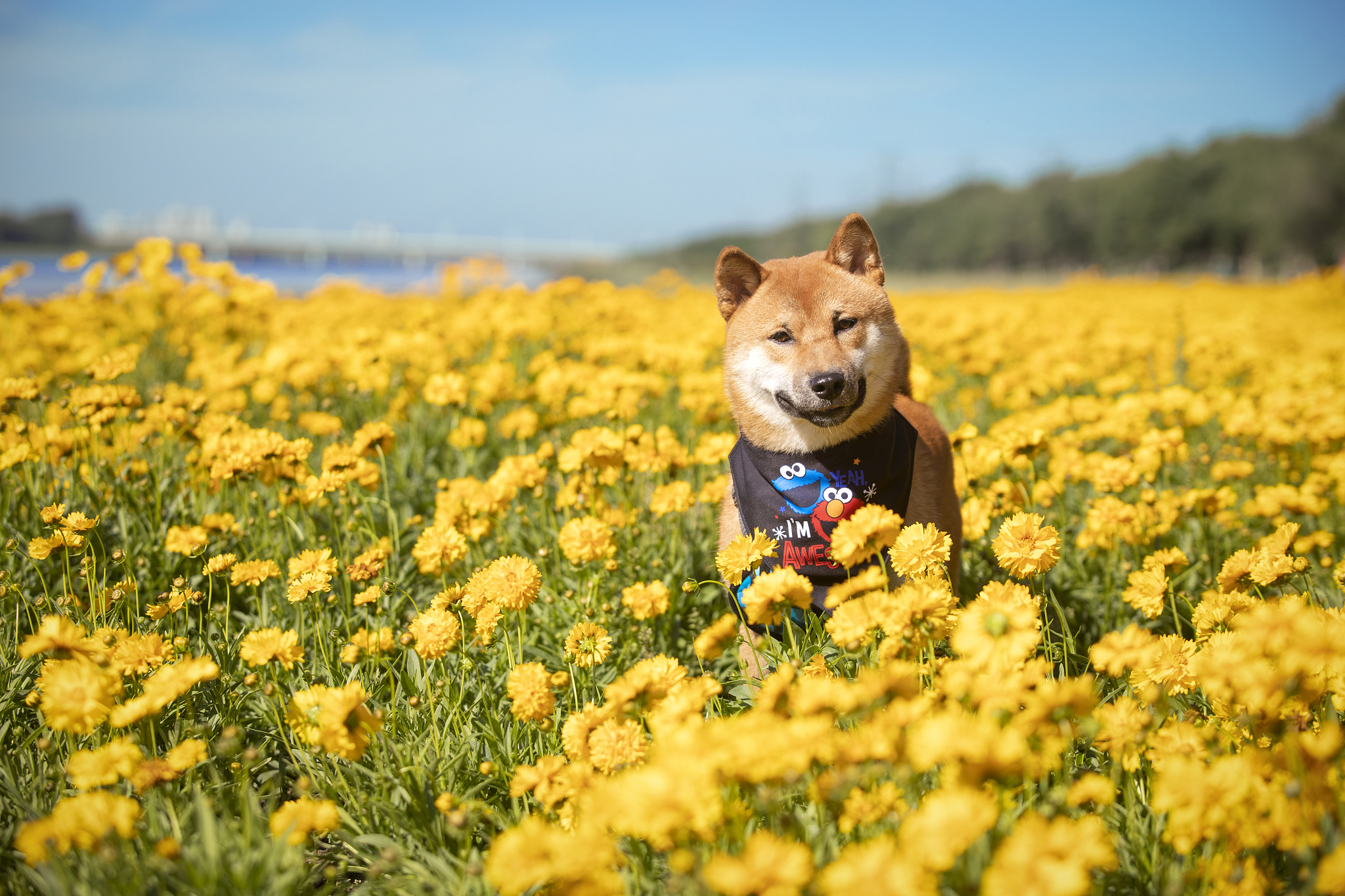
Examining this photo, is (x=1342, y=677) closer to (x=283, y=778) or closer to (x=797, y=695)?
(x=797, y=695)

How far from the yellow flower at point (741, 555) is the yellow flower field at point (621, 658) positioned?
0.09 ft

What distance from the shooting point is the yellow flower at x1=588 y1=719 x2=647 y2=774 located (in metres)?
1.67

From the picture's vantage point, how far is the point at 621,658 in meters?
2.73

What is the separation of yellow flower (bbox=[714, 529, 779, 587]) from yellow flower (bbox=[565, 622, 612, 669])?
18.5 inches

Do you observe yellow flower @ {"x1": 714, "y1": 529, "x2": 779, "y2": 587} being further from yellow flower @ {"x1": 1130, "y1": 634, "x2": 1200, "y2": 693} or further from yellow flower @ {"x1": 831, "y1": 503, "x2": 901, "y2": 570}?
yellow flower @ {"x1": 1130, "y1": 634, "x2": 1200, "y2": 693}

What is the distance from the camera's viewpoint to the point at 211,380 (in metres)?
4.56

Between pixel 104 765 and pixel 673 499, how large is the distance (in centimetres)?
200

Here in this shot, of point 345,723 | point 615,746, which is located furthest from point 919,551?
point 345,723

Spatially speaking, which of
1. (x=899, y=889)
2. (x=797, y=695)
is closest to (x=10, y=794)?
(x=797, y=695)

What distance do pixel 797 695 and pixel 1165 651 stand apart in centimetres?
116

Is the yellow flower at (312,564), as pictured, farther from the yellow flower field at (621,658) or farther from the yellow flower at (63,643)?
the yellow flower at (63,643)

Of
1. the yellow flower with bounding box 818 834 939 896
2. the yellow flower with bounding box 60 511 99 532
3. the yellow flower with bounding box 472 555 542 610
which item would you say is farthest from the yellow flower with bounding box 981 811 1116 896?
the yellow flower with bounding box 60 511 99 532

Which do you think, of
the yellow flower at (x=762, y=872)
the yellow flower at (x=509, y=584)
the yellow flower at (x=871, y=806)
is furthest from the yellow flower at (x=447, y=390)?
the yellow flower at (x=762, y=872)

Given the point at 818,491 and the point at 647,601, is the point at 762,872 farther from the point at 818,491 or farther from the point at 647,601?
the point at 818,491
